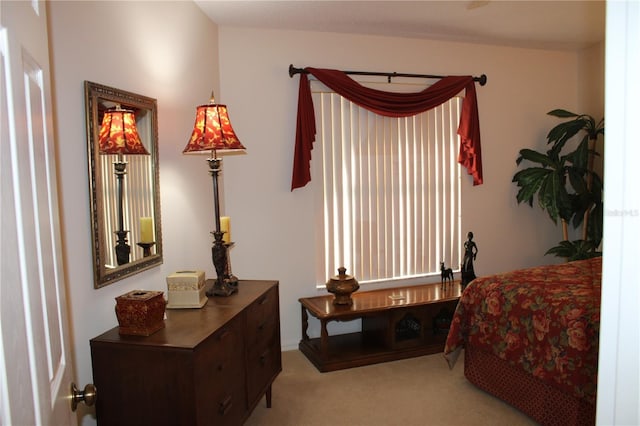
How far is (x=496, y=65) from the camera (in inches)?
168

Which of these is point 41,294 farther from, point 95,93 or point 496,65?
point 496,65

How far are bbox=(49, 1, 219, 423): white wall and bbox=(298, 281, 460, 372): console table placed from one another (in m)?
1.03

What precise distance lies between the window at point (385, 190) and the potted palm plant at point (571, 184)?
27.7 inches

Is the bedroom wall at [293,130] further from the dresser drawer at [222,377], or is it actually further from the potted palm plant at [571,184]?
the dresser drawer at [222,377]

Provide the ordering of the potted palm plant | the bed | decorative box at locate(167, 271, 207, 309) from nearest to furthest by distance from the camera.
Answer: decorative box at locate(167, 271, 207, 309) < the bed < the potted palm plant

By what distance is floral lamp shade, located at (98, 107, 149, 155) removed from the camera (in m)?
1.91

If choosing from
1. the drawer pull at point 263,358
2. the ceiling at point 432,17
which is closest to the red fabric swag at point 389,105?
the ceiling at point 432,17

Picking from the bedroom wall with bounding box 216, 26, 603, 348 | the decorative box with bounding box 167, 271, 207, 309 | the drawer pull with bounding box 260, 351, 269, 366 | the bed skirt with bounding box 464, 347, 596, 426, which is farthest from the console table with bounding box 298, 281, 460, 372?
the decorative box with bounding box 167, 271, 207, 309

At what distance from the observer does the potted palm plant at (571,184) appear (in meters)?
4.10

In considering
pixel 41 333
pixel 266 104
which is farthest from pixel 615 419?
pixel 266 104

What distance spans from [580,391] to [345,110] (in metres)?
2.55

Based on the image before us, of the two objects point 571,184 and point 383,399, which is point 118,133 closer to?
point 383,399

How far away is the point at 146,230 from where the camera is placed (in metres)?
2.22

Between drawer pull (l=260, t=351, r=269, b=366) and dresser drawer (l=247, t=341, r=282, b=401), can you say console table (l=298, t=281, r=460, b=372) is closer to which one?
dresser drawer (l=247, t=341, r=282, b=401)
